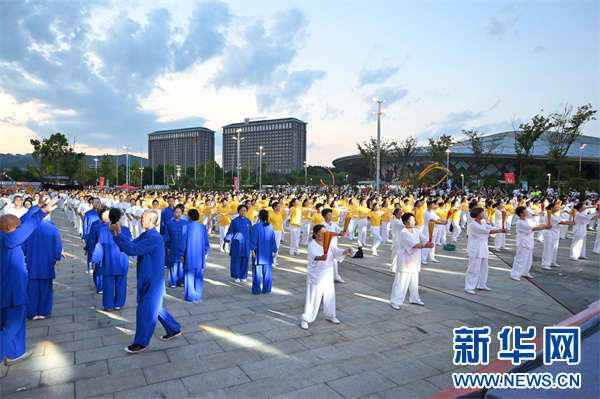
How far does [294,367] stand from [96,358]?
2.49m

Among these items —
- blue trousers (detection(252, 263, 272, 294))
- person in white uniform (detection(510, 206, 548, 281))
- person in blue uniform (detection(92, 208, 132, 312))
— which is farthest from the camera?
person in white uniform (detection(510, 206, 548, 281))

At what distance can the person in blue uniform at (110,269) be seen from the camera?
20.4 feet

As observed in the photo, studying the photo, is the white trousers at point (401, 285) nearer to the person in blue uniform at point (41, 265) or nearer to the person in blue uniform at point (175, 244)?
the person in blue uniform at point (175, 244)

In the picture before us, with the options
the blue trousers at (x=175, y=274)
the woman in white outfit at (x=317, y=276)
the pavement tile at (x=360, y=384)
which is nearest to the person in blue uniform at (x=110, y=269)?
the blue trousers at (x=175, y=274)

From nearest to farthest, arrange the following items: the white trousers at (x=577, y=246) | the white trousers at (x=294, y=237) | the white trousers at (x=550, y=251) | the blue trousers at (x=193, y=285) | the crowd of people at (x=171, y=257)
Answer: the crowd of people at (x=171, y=257)
the blue trousers at (x=193, y=285)
the white trousers at (x=550, y=251)
the white trousers at (x=577, y=246)
the white trousers at (x=294, y=237)

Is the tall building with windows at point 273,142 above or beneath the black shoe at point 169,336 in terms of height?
above

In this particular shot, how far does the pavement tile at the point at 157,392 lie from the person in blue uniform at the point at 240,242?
4.38m

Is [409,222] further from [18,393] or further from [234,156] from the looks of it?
[234,156]

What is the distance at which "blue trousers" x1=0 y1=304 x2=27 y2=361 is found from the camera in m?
4.26

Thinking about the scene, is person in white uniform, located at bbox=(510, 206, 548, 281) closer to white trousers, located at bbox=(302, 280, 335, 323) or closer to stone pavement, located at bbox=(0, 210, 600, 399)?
stone pavement, located at bbox=(0, 210, 600, 399)

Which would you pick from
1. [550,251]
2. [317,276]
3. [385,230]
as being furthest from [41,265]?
[550,251]

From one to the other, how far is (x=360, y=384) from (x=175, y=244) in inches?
195

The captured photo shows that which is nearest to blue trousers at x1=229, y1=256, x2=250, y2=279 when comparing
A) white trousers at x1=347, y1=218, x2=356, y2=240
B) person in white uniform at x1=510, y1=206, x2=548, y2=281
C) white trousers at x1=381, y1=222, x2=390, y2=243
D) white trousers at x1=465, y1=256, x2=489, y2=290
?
white trousers at x1=465, y1=256, x2=489, y2=290

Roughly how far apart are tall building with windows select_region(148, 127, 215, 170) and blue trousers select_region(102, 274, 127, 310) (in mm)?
150079
